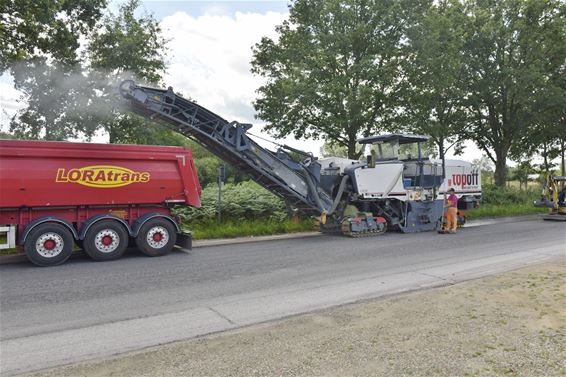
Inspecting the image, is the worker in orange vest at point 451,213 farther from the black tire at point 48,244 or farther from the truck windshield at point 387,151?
the black tire at point 48,244

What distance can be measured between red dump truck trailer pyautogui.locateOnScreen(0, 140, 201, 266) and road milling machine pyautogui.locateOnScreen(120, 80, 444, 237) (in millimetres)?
1361

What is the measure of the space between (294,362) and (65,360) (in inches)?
85.0

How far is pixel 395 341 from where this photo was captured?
424cm

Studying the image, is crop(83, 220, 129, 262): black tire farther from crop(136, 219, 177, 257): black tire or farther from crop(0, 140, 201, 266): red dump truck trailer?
crop(136, 219, 177, 257): black tire

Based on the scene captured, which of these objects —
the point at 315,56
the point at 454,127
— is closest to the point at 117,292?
the point at 315,56

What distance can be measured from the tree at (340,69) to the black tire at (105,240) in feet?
34.1

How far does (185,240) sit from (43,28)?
9.38 meters

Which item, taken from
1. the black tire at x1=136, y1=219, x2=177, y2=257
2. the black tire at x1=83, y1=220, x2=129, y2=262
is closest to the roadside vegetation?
the black tire at x1=136, y1=219, x2=177, y2=257

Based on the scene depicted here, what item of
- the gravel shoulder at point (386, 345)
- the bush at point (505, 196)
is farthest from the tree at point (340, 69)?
the gravel shoulder at point (386, 345)

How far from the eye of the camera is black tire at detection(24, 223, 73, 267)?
26.5ft

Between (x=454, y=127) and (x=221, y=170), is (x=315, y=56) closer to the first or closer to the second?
(x=221, y=170)

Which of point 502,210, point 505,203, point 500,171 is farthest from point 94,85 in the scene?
point 500,171

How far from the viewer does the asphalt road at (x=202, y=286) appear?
4.63 metres

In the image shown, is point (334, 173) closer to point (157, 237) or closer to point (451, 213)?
point (451, 213)
